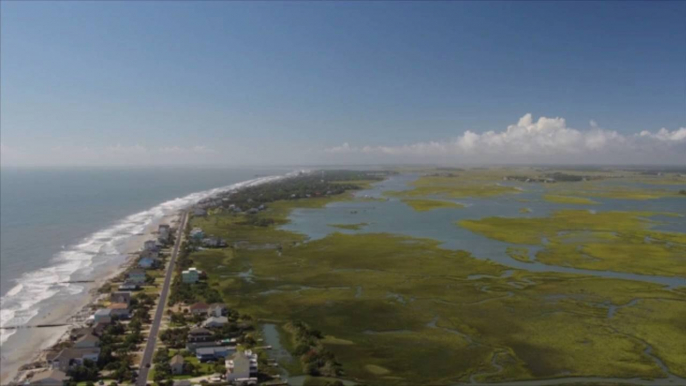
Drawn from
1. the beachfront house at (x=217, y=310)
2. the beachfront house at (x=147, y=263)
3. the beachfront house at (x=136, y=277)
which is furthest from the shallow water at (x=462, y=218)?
the beachfront house at (x=217, y=310)

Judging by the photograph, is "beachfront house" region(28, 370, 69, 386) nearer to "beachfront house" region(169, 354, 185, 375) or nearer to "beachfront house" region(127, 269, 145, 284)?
"beachfront house" region(169, 354, 185, 375)

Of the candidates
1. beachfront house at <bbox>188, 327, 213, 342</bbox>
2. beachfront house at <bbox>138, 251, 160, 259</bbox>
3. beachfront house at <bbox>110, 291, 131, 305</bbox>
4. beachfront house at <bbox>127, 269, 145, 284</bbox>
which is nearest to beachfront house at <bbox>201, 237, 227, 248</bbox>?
beachfront house at <bbox>138, 251, 160, 259</bbox>

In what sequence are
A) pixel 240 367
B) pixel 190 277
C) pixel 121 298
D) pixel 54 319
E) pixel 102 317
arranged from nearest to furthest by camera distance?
pixel 240 367, pixel 102 317, pixel 54 319, pixel 121 298, pixel 190 277

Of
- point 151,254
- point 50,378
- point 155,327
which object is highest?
point 151,254

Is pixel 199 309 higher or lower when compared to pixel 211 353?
higher

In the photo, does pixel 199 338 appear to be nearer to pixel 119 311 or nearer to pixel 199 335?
pixel 199 335

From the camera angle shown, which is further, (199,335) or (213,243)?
(213,243)

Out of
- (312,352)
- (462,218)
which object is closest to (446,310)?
(312,352)

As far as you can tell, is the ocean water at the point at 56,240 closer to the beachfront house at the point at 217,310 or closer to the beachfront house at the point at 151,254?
the beachfront house at the point at 151,254
